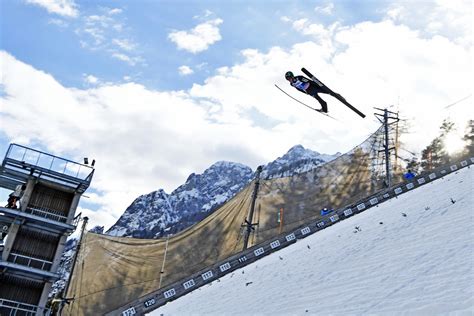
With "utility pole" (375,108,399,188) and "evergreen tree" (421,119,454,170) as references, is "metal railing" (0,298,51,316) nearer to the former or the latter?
"utility pole" (375,108,399,188)

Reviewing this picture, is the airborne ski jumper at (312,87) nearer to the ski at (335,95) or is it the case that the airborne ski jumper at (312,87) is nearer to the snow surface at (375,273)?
the ski at (335,95)

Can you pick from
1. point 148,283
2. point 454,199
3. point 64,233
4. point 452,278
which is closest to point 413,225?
point 454,199

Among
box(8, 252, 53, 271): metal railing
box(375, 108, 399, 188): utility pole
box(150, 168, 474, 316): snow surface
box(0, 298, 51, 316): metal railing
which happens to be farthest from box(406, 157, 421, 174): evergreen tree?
box(0, 298, 51, 316): metal railing

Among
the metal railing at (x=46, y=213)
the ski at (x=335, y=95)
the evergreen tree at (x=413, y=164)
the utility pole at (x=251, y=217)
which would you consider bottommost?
the metal railing at (x=46, y=213)

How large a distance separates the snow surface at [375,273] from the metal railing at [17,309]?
13.8m

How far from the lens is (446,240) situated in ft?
35.4

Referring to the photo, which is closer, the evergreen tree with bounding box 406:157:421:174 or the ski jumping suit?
the ski jumping suit

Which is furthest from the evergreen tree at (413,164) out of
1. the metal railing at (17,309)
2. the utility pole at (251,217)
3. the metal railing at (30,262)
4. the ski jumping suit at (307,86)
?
the metal railing at (17,309)

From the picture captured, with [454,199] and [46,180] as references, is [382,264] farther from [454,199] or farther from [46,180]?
[46,180]

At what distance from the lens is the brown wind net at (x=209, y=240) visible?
1125 inches

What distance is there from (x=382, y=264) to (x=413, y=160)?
102 feet

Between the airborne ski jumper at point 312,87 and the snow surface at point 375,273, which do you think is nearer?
the snow surface at point 375,273

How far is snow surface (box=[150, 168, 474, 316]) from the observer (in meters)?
8.04

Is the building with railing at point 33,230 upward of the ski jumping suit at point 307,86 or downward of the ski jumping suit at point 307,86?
downward
